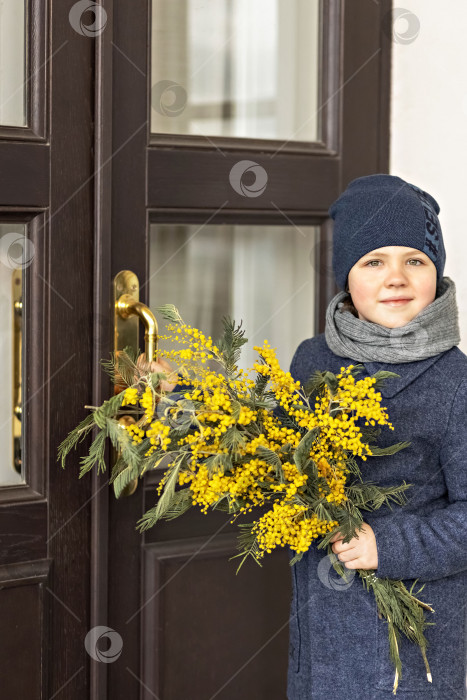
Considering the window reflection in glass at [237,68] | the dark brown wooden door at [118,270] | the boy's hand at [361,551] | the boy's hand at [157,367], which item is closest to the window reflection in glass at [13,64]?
the dark brown wooden door at [118,270]

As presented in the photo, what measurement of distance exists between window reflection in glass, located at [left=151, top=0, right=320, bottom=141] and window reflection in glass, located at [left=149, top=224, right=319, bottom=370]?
0.19 metres

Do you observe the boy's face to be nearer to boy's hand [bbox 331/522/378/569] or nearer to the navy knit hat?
the navy knit hat

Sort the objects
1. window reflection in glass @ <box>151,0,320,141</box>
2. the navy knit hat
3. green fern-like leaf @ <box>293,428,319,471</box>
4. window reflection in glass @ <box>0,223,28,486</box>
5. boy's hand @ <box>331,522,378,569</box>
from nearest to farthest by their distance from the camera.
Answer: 1. green fern-like leaf @ <box>293,428,319,471</box>
2. boy's hand @ <box>331,522,378,569</box>
3. the navy knit hat
4. window reflection in glass @ <box>0,223,28,486</box>
5. window reflection in glass @ <box>151,0,320,141</box>

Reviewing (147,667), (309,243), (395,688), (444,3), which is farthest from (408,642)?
(444,3)

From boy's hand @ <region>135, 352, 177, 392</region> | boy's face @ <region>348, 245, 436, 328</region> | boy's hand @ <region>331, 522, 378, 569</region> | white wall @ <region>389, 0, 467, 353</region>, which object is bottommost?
boy's hand @ <region>331, 522, 378, 569</region>

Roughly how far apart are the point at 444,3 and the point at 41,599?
1.33 meters

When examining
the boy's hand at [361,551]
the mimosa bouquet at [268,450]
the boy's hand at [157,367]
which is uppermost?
the boy's hand at [157,367]

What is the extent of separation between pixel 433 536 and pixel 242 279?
677mm

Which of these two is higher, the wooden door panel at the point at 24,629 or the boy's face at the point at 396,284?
the boy's face at the point at 396,284

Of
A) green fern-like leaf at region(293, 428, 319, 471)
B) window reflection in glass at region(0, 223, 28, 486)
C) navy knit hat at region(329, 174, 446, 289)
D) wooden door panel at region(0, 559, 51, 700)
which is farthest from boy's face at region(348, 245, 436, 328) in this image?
wooden door panel at region(0, 559, 51, 700)

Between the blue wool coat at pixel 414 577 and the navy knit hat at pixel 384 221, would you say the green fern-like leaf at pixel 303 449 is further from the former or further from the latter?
the navy knit hat at pixel 384 221

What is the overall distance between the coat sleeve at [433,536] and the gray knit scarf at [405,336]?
0.40 ft

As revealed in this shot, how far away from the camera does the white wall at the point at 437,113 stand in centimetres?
175

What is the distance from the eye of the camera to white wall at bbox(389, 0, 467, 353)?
1755 millimetres
